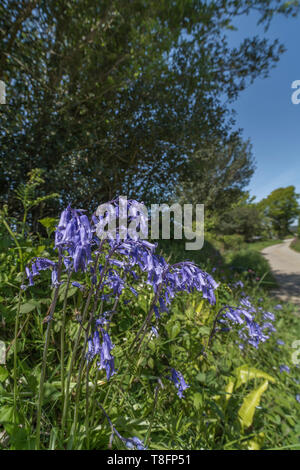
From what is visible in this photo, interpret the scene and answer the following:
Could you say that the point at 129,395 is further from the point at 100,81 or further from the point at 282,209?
the point at 282,209

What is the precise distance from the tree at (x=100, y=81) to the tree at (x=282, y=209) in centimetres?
4226

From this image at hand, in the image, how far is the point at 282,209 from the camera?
137 feet

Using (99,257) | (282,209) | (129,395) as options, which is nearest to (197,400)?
(129,395)

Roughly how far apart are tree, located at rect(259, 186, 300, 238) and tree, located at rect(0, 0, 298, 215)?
42.3 meters

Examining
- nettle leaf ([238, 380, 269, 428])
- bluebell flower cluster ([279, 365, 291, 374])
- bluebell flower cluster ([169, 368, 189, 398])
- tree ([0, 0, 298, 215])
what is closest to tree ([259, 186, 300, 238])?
tree ([0, 0, 298, 215])

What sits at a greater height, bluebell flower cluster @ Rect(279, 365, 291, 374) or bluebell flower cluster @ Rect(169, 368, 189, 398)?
bluebell flower cluster @ Rect(169, 368, 189, 398)

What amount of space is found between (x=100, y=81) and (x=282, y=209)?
49.2 m

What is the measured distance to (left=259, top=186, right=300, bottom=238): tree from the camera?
4022 cm

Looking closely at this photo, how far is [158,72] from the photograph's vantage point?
3279mm

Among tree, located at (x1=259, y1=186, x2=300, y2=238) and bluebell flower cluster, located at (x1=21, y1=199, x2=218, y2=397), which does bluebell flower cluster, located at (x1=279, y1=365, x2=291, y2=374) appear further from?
tree, located at (x1=259, y1=186, x2=300, y2=238)

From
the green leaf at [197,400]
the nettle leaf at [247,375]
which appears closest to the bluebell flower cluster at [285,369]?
the nettle leaf at [247,375]

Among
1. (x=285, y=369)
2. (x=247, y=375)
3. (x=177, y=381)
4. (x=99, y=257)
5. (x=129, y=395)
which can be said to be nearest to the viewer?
(x=99, y=257)

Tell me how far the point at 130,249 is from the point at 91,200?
13.0 ft
